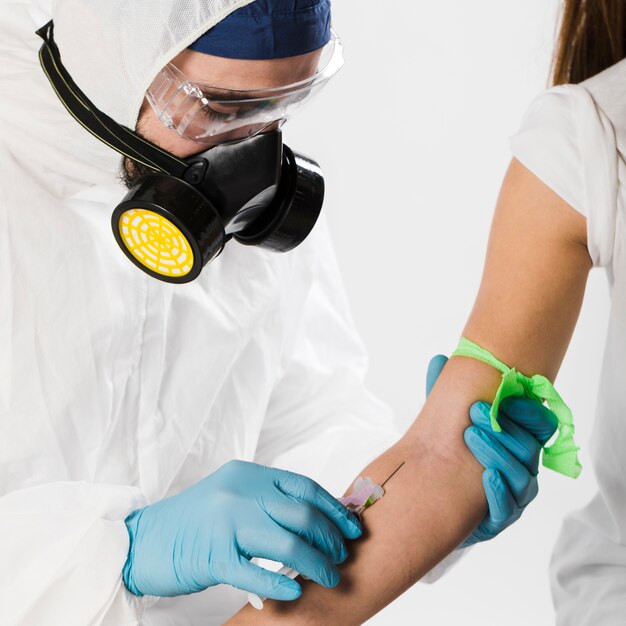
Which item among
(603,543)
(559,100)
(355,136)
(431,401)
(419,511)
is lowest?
(603,543)

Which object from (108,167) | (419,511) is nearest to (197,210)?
(108,167)

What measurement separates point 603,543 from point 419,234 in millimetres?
1440

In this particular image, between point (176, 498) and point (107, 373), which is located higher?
point (107, 373)

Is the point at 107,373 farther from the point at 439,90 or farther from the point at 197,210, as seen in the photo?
the point at 439,90

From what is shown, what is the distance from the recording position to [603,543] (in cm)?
168

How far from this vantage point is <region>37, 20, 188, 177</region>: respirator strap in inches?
61.9

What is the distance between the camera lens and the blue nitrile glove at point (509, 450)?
156 centimetres

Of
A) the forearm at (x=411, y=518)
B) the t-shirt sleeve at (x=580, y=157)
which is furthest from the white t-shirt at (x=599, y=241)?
the forearm at (x=411, y=518)

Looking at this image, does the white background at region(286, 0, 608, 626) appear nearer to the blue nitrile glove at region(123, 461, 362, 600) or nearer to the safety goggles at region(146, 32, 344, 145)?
the safety goggles at region(146, 32, 344, 145)

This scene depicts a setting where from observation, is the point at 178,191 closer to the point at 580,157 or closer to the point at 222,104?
the point at 222,104

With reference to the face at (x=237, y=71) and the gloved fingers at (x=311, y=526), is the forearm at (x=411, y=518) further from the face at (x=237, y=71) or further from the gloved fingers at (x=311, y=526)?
the face at (x=237, y=71)

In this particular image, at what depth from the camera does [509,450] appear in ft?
5.25

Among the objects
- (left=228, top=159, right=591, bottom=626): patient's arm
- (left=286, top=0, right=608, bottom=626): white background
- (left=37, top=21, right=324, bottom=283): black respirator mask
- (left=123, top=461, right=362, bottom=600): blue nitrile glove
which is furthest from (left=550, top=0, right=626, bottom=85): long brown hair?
(left=286, top=0, right=608, bottom=626): white background

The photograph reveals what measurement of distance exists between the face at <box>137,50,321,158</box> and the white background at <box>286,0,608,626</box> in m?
1.32
